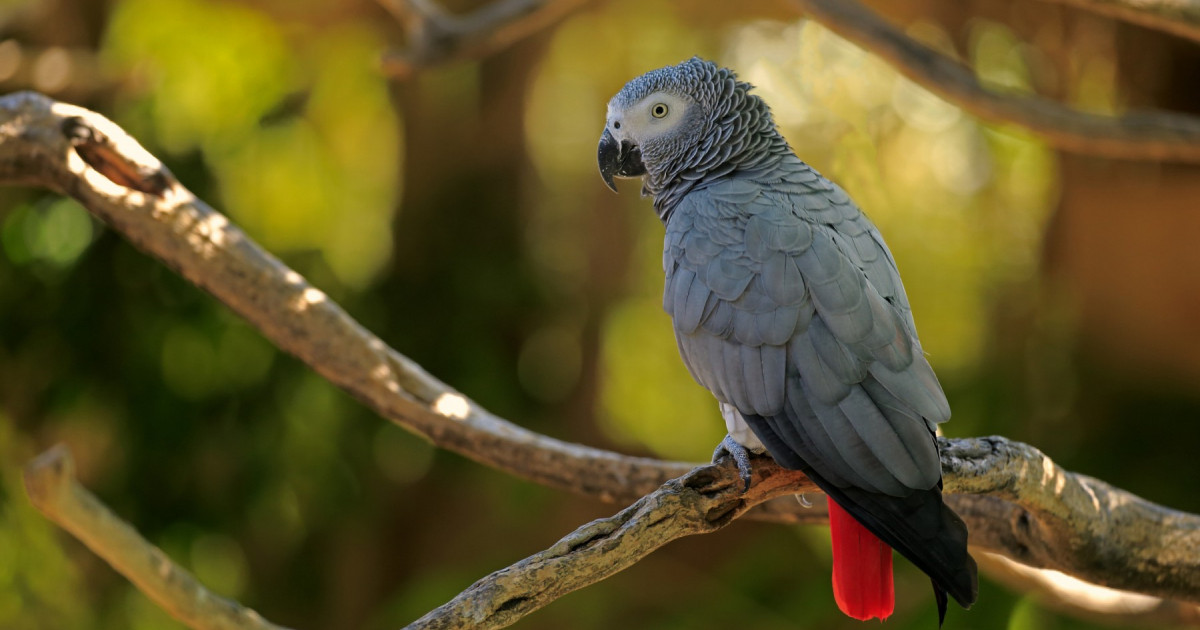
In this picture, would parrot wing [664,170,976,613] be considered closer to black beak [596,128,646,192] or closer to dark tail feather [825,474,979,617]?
dark tail feather [825,474,979,617]

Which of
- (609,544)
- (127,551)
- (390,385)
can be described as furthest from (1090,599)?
(127,551)

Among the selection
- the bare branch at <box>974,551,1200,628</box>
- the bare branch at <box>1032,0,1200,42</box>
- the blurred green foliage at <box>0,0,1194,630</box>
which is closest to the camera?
the bare branch at <box>1032,0,1200,42</box>

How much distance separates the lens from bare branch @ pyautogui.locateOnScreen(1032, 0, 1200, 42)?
4.62 feet

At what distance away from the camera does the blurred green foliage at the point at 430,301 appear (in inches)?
103

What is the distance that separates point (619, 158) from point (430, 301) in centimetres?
168

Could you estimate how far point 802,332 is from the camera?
1.07 m

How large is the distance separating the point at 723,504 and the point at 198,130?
237 centimetres

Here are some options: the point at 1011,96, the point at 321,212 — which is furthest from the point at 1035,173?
the point at 321,212

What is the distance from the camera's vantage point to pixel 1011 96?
1.82 m

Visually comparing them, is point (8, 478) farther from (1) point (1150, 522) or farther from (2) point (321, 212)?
(1) point (1150, 522)

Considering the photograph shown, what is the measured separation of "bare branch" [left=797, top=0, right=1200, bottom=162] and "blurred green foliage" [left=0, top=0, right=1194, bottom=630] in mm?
876

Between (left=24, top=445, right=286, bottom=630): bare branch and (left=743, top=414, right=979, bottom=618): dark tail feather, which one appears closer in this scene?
(left=743, top=414, right=979, bottom=618): dark tail feather

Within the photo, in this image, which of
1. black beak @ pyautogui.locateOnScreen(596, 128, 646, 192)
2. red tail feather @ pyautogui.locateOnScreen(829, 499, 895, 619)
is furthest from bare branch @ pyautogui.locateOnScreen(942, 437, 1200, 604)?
black beak @ pyautogui.locateOnScreen(596, 128, 646, 192)

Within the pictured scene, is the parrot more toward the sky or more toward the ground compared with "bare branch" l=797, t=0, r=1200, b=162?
more toward the ground
